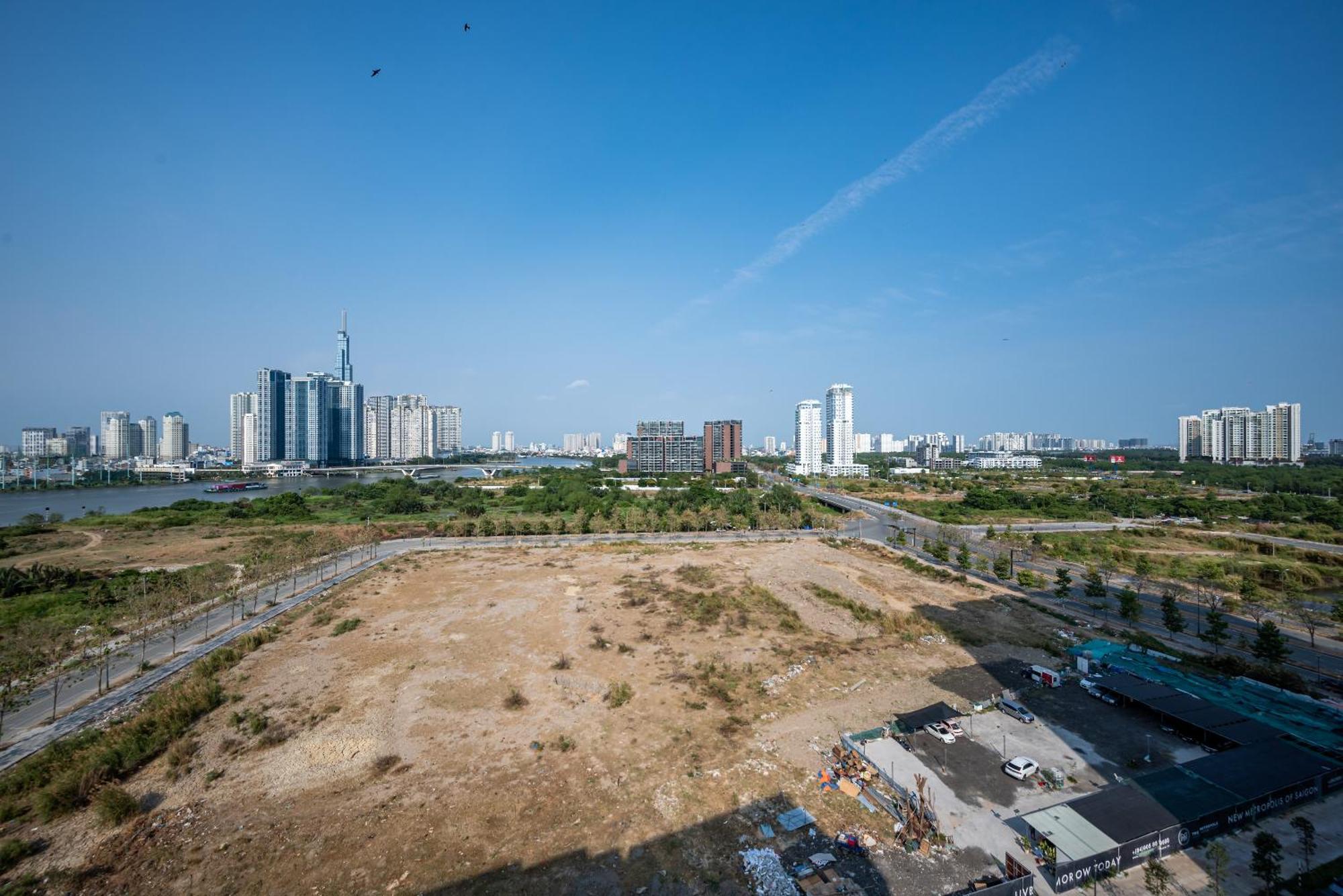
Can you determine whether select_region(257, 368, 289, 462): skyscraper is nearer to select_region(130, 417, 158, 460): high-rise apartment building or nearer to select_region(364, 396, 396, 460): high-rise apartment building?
select_region(364, 396, 396, 460): high-rise apartment building

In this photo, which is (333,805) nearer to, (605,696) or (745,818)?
(605,696)

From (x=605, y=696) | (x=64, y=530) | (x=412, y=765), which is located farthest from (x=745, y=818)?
(x=64, y=530)

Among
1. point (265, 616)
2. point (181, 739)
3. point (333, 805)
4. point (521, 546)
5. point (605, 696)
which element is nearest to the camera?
point (333, 805)

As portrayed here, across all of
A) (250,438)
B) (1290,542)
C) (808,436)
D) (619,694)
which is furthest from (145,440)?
(1290,542)

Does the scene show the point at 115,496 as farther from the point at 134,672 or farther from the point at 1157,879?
the point at 1157,879

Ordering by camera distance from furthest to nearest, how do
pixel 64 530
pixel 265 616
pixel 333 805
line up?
pixel 64 530, pixel 265 616, pixel 333 805

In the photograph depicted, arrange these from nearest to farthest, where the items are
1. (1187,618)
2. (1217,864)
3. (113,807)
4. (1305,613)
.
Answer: (1217,864)
(113,807)
(1305,613)
(1187,618)

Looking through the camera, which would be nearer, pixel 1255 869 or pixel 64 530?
pixel 1255 869
